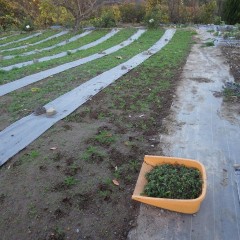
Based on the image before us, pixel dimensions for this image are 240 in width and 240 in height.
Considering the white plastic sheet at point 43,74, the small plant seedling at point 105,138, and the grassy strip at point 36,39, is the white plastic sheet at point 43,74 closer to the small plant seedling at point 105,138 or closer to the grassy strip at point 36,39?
the small plant seedling at point 105,138

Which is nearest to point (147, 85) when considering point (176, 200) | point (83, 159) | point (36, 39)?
point (83, 159)

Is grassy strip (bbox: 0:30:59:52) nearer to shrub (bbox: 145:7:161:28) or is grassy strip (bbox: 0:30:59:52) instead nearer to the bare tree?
the bare tree

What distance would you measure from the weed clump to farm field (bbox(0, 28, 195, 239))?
270 mm

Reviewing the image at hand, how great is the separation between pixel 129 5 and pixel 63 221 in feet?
50.6

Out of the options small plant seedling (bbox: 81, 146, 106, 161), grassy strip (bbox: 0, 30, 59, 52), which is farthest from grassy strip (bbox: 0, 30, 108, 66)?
small plant seedling (bbox: 81, 146, 106, 161)

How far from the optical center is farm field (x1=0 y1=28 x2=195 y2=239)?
286 centimetres

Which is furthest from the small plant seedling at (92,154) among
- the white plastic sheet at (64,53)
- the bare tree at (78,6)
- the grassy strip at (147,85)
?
the bare tree at (78,6)

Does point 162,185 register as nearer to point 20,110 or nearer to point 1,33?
point 20,110

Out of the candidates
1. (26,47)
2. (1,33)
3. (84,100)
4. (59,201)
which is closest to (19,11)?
(1,33)

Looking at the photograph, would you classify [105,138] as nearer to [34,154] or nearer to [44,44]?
[34,154]

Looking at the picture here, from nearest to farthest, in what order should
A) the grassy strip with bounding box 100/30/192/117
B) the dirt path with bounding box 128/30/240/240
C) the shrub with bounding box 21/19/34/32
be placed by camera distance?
the dirt path with bounding box 128/30/240/240 → the grassy strip with bounding box 100/30/192/117 → the shrub with bounding box 21/19/34/32

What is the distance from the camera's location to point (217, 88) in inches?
246

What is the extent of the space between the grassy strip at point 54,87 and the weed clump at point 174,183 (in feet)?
9.14

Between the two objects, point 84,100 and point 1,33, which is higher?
point 84,100
